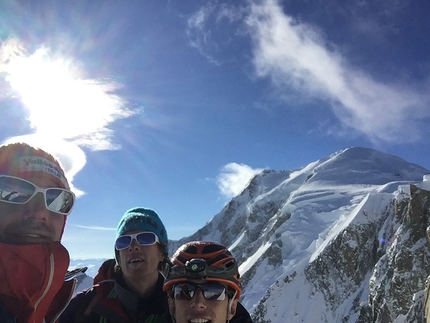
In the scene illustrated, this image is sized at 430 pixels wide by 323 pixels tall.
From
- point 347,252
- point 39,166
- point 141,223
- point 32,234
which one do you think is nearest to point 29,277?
point 32,234

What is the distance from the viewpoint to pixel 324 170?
9225 centimetres

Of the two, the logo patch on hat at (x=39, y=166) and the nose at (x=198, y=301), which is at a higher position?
the logo patch on hat at (x=39, y=166)

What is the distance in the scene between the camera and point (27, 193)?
7.98 feet

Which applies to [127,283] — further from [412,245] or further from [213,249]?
[412,245]

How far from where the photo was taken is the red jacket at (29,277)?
6.89ft

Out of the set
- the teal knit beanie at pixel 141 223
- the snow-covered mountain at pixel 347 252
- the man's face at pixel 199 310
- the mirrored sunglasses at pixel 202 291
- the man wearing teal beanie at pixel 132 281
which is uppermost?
the snow-covered mountain at pixel 347 252

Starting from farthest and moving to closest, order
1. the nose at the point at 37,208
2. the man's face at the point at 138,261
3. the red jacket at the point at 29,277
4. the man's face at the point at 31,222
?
the man's face at the point at 138,261, the nose at the point at 37,208, the man's face at the point at 31,222, the red jacket at the point at 29,277

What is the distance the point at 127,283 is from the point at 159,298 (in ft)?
1.44

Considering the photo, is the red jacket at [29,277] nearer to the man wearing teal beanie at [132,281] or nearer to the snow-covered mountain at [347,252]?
the man wearing teal beanie at [132,281]

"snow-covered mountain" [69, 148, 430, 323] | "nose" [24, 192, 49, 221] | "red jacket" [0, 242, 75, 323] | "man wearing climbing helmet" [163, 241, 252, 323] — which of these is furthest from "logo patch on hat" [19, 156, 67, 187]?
"snow-covered mountain" [69, 148, 430, 323]

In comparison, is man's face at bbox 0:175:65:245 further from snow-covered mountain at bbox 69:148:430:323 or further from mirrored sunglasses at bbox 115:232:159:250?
snow-covered mountain at bbox 69:148:430:323

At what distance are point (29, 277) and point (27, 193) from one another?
1.88 ft

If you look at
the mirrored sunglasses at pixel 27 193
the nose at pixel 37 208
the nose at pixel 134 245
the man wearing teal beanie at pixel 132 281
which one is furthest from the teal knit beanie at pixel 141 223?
the nose at pixel 37 208

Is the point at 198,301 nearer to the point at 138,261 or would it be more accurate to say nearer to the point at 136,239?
the point at 138,261
